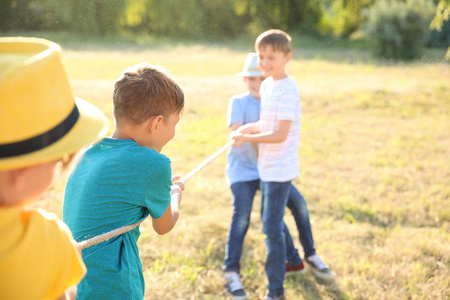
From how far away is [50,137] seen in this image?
120 cm

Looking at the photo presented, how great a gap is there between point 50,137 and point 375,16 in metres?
20.1

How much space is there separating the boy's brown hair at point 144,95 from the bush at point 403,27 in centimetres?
1845

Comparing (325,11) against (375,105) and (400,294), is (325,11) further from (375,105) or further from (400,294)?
(400,294)

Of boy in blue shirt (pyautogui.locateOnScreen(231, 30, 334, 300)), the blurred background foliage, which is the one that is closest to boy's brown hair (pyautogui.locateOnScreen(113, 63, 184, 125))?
boy in blue shirt (pyautogui.locateOnScreen(231, 30, 334, 300))

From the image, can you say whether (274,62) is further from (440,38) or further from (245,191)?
(440,38)

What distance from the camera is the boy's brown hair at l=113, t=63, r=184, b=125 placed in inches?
83.0

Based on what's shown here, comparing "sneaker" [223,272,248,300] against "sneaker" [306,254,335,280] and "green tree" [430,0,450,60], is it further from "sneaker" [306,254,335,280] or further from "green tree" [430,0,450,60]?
"green tree" [430,0,450,60]

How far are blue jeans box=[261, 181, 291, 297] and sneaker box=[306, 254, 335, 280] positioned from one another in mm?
515

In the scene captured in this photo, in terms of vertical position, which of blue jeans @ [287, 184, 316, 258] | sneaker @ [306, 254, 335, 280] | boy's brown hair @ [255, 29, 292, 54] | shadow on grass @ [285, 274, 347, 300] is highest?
boy's brown hair @ [255, 29, 292, 54]

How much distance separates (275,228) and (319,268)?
76cm

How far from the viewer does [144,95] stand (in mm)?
2111

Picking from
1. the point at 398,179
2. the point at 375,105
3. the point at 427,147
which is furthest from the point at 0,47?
the point at 375,105

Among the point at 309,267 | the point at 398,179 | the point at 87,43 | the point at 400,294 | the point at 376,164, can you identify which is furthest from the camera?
the point at 87,43

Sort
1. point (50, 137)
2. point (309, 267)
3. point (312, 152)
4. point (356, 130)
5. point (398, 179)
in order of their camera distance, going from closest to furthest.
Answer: point (50, 137)
point (309, 267)
point (398, 179)
point (312, 152)
point (356, 130)
